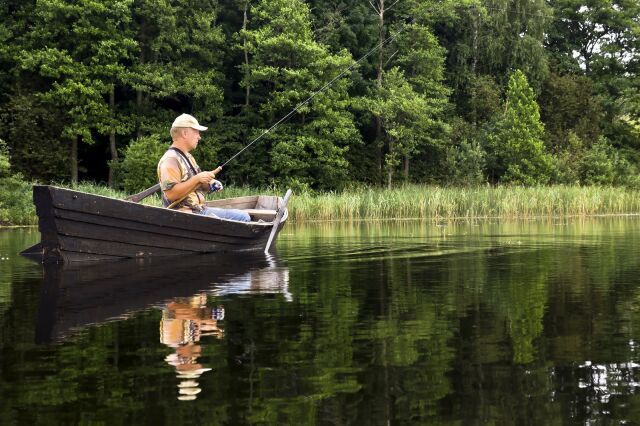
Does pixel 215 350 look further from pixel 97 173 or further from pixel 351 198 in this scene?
pixel 97 173

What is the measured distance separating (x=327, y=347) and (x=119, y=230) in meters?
7.68

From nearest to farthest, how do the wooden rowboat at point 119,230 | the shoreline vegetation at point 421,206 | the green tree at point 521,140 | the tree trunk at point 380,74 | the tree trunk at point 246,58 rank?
the wooden rowboat at point 119,230 → the shoreline vegetation at point 421,206 → the tree trunk at point 246,58 → the green tree at point 521,140 → the tree trunk at point 380,74

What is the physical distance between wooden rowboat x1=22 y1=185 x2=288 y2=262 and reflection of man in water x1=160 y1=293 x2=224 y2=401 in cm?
440

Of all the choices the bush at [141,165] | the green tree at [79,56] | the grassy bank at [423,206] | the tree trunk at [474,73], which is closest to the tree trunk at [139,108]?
the green tree at [79,56]

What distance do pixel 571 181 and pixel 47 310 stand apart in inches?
1573

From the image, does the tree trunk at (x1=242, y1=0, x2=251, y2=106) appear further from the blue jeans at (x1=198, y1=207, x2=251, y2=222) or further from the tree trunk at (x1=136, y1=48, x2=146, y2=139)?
the blue jeans at (x1=198, y1=207, x2=251, y2=222)

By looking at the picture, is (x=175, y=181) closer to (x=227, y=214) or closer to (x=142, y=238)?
(x=142, y=238)

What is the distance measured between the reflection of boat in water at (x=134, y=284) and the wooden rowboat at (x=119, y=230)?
262 millimetres

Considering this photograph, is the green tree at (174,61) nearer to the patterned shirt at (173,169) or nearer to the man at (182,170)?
the man at (182,170)

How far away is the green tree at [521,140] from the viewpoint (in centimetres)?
4344

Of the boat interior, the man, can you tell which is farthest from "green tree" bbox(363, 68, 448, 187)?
the man

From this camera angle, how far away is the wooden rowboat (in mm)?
11484

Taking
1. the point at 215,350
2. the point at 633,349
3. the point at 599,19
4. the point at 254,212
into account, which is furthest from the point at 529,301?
the point at 599,19

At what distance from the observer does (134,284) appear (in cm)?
888
